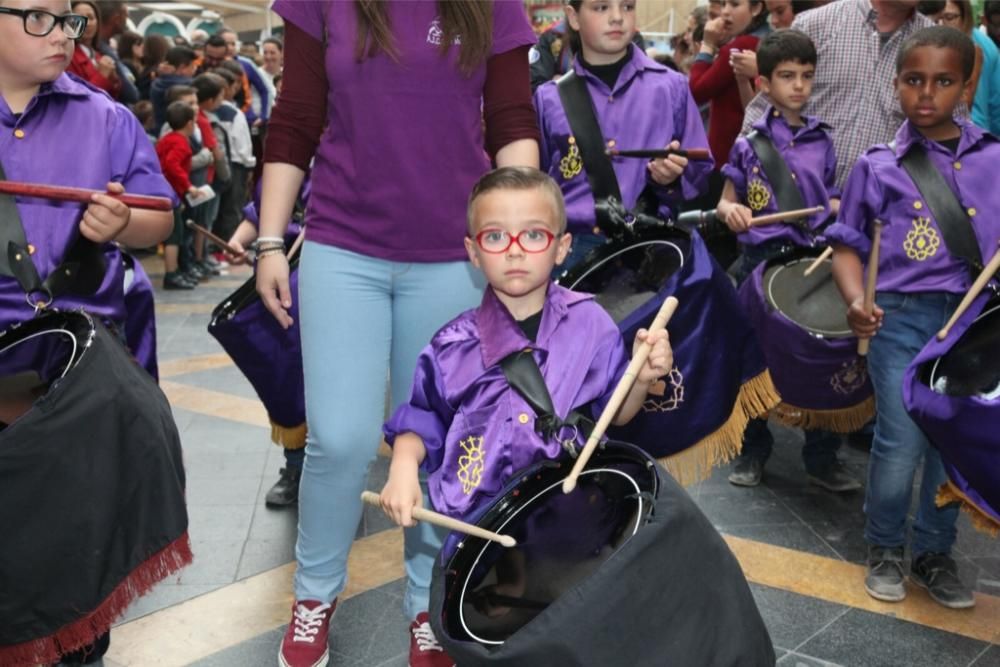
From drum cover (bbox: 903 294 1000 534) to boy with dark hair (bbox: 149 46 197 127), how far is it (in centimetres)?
822

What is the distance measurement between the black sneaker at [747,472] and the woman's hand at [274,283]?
7.63 ft

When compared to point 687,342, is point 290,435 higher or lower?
lower

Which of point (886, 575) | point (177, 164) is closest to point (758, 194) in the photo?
point (886, 575)

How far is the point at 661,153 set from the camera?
130 inches

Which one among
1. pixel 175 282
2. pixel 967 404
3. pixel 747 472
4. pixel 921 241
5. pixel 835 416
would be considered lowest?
pixel 175 282

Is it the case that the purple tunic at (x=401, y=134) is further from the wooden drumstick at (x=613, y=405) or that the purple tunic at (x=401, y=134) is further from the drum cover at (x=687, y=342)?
the wooden drumstick at (x=613, y=405)

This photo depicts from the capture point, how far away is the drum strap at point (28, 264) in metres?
2.38

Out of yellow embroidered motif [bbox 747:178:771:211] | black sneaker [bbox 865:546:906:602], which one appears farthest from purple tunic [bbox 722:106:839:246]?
black sneaker [bbox 865:546:906:602]

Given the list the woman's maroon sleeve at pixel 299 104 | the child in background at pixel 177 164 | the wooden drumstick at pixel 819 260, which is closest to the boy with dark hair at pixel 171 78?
the child in background at pixel 177 164

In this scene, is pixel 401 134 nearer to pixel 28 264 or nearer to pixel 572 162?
pixel 28 264

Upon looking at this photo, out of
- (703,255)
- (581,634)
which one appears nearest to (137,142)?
(703,255)

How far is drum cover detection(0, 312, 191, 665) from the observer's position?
212cm

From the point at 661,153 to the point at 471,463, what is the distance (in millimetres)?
1370

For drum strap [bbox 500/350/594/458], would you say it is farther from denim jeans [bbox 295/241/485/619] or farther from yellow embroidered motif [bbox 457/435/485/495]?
denim jeans [bbox 295/241/485/619]
